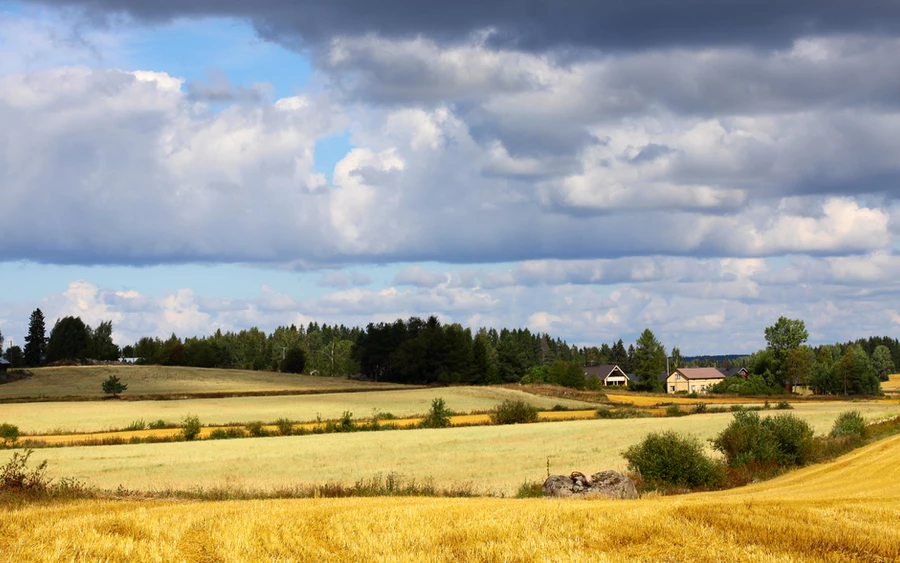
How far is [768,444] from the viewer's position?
32.7m

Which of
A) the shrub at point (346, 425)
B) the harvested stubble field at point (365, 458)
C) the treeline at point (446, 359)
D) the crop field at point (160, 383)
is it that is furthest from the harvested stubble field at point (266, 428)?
the treeline at point (446, 359)

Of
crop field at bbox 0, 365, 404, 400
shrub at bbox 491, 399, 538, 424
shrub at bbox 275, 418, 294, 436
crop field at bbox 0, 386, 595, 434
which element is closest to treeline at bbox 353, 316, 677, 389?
crop field at bbox 0, 365, 404, 400

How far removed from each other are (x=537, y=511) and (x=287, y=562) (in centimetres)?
448

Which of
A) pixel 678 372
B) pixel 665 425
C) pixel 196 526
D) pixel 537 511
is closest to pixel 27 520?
pixel 196 526

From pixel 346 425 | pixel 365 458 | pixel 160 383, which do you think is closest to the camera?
pixel 365 458

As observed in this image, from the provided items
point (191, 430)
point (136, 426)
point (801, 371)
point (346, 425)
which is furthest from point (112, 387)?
point (801, 371)

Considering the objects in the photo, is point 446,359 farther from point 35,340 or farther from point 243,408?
point 35,340

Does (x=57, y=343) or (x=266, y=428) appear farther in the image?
(x=57, y=343)

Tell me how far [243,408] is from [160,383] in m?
45.7

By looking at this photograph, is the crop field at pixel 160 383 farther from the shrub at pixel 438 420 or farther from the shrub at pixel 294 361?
the shrub at pixel 438 420

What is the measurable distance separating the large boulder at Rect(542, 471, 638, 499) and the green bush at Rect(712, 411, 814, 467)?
500 inches

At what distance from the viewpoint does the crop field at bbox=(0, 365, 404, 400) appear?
11119 cm

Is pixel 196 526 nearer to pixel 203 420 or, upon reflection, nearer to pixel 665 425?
pixel 665 425

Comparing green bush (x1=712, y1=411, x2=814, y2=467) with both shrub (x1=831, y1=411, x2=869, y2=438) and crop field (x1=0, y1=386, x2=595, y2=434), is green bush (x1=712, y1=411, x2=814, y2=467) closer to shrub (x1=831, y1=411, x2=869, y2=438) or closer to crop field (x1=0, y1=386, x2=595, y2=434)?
shrub (x1=831, y1=411, x2=869, y2=438)
